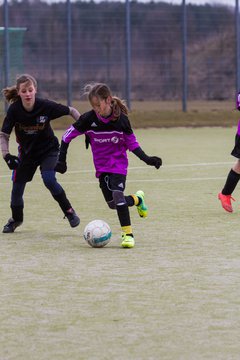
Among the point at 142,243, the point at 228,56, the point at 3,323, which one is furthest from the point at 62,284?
the point at 228,56

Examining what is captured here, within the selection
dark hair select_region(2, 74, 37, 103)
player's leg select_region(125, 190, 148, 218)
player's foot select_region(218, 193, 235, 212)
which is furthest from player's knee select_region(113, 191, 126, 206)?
player's foot select_region(218, 193, 235, 212)

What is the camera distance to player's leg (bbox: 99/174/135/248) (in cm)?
816

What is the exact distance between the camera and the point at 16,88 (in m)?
8.84

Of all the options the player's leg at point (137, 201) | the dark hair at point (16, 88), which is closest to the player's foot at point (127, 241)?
the player's leg at point (137, 201)

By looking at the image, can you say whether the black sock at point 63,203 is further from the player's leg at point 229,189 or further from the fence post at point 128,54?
the fence post at point 128,54

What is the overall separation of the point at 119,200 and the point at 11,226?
1228mm

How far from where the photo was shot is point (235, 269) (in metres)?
7.04

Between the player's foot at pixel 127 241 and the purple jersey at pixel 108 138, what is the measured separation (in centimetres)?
65

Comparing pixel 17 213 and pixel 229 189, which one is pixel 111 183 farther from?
pixel 229 189

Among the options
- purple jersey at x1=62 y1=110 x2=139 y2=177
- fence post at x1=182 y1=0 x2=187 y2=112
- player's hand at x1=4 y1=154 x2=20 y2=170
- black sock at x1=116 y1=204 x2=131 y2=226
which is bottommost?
fence post at x1=182 y1=0 x2=187 y2=112

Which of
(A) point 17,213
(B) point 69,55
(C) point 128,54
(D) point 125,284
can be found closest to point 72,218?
(A) point 17,213

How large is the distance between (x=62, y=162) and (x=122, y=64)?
56.2ft

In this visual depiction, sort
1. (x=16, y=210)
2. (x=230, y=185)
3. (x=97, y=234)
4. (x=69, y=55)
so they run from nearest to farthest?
(x=97, y=234) → (x=16, y=210) → (x=230, y=185) → (x=69, y=55)

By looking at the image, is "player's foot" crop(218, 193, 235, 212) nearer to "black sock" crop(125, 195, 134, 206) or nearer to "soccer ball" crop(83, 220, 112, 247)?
"black sock" crop(125, 195, 134, 206)
